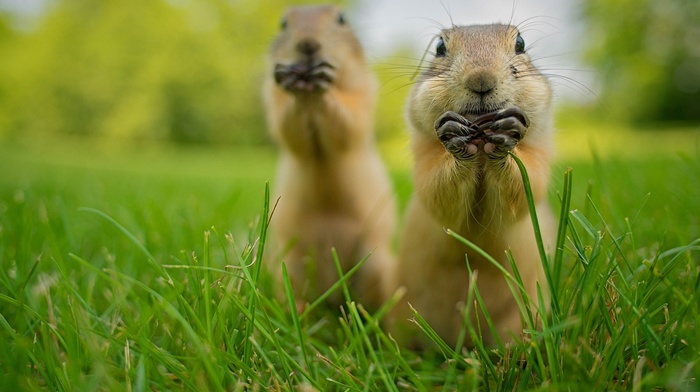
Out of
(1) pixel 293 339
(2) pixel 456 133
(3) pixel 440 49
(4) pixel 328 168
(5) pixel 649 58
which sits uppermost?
(5) pixel 649 58

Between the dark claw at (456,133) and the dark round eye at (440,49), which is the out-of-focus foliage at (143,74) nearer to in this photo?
the dark round eye at (440,49)

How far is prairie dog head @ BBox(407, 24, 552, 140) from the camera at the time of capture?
6.17ft

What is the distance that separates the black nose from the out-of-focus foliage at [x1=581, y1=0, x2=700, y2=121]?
99.8 feet

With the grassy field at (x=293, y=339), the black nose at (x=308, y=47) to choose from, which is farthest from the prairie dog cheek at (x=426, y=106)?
the black nose at (x=308, y=47)

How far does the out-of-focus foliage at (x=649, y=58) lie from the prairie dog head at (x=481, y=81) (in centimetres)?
3089

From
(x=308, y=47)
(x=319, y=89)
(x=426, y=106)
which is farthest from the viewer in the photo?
(x=308, y=47)

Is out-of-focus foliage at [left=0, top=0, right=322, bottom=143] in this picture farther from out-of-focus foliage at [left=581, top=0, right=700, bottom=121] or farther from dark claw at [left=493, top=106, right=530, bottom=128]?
dark claw at [left=493, top=106, right=530, bottom=128]

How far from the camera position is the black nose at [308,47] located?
310cm

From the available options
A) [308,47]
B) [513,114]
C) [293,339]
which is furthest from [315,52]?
[293,339]

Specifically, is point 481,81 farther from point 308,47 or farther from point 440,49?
point 308,47

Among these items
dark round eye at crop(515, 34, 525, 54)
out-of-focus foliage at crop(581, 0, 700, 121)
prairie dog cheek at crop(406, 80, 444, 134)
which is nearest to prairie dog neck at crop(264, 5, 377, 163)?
prairie dog cheek at crop(406, 80, 444, 134)

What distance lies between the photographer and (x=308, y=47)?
310 centimetres

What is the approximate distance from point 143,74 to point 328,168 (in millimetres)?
30737

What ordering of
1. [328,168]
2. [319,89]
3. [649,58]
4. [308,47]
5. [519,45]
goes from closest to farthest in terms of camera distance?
[519,45] < [319,89] < [308,47] < [328,168] < [649,58]
